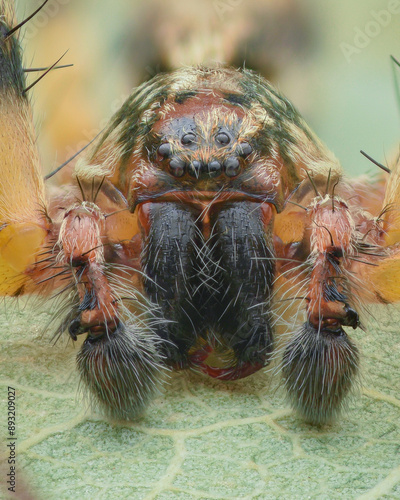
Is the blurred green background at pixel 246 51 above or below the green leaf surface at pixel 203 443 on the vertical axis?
above

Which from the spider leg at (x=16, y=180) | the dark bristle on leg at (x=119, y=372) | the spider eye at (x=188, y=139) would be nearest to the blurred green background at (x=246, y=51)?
the spider leg at (x=16, y=180)

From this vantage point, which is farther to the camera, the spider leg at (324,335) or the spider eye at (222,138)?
the spider eye at (222,138)

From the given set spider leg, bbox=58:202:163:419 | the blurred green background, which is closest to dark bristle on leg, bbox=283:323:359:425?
spider leg, bbox=58:202:163:419

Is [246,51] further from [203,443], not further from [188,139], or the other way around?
[203,443]

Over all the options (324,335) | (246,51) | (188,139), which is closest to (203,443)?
(324,335)

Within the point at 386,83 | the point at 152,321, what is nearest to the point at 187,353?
the point at 152,321

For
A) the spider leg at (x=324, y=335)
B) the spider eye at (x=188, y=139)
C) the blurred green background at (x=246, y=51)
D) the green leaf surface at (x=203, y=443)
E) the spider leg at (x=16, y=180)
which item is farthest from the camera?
the blurred green background at (x=246, y=51)

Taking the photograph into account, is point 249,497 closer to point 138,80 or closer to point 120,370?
point 120,370

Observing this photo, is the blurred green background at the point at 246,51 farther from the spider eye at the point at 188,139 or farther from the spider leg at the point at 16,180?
the spider eye at the point at 188,139
